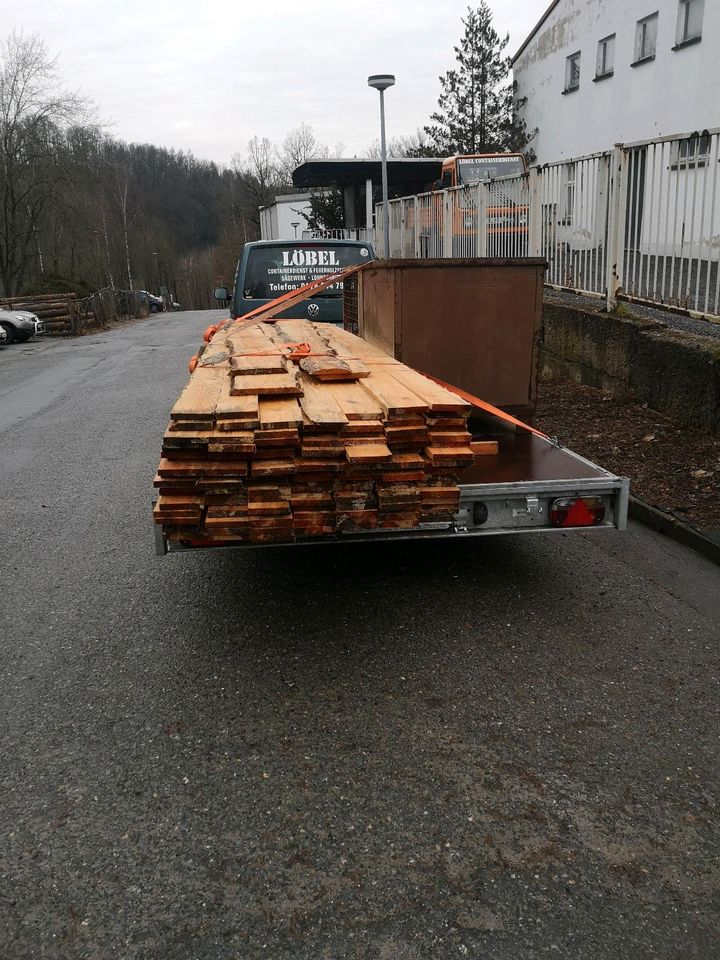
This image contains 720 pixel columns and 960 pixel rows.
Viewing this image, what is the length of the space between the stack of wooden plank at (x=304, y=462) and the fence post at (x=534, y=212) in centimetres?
799

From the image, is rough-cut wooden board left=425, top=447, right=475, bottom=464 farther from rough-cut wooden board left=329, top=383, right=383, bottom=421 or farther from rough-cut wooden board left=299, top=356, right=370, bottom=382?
rough-cut wooden board left=299, top=356, right=370, bottom=382

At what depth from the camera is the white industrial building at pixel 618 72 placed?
1836cm

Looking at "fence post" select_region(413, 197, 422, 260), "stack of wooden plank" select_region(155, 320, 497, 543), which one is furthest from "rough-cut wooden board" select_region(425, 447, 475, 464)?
"fence post" select_region(413, 197, 422, 260)

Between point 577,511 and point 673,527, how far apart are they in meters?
1.62

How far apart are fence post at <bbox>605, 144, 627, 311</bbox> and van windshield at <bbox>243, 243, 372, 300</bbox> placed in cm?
264

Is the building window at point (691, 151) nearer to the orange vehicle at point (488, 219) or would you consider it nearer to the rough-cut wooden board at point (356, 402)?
the orange vehicle at point (488, 219)

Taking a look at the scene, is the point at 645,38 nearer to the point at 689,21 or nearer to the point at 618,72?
the point at 618,72

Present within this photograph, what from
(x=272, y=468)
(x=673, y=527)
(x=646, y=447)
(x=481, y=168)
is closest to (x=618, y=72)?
(x=481, y=168)

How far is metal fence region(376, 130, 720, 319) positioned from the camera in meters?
7.14

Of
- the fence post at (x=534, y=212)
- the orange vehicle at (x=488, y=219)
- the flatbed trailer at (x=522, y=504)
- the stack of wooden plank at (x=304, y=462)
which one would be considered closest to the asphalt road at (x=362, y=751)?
the flatbed trailer at (x=522, y=504)

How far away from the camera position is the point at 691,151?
7086 mm

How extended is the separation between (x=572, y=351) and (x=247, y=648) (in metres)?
6.54

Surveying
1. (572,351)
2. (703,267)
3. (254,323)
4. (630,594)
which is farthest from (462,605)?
(572,351)

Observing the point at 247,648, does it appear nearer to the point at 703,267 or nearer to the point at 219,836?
the point at 219,836
